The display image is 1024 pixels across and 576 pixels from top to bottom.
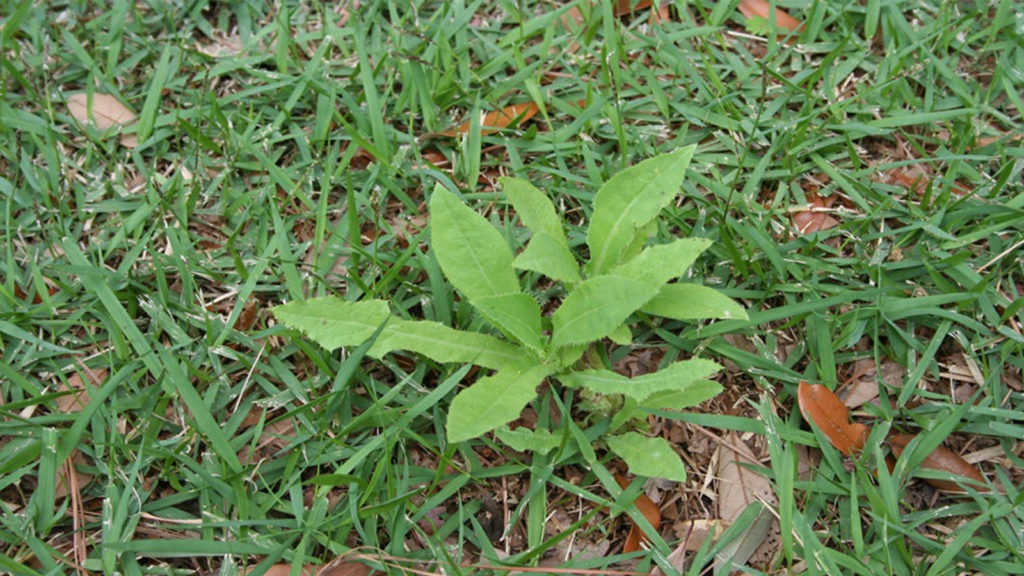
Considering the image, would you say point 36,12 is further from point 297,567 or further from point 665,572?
point 665,572

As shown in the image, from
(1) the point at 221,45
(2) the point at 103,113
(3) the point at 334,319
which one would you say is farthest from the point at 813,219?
(2) the point at 103,113

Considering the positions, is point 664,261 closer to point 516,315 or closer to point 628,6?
point 516,315

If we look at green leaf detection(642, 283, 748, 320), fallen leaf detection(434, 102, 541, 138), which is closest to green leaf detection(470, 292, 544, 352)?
green leaf detection(642, 283, 748, 320)

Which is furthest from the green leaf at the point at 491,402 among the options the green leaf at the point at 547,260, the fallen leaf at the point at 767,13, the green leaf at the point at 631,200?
the fallen leaf at the point at 767,13

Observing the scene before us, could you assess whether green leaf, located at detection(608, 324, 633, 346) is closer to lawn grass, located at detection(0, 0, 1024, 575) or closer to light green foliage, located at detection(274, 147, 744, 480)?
light green foliage, located at detection(274, 147, 744, 480)

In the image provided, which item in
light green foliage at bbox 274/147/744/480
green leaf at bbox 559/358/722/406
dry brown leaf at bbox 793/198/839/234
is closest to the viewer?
green leaf at bbox 559/358/722/406

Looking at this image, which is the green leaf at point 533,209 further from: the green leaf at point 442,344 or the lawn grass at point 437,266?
the green leaf at point 442,344
